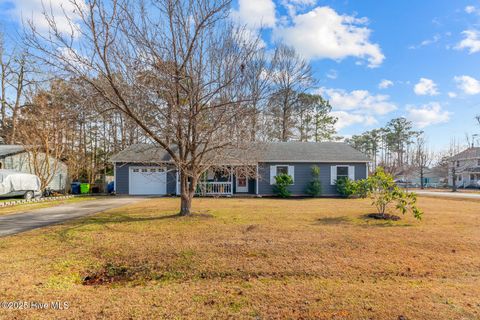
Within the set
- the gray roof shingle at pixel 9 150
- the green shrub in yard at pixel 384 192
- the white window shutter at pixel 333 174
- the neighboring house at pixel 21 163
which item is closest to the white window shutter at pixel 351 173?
the white window shutter at pixel 333 174

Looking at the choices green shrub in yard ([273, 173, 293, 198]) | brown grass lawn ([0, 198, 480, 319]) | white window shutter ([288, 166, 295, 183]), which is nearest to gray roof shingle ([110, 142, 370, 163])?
white window shutter ([288, 166, 295, 183])

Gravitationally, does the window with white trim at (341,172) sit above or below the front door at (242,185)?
above

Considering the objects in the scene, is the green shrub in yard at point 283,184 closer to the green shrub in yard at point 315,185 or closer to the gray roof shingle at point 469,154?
the green shrub in yard at point 315,185

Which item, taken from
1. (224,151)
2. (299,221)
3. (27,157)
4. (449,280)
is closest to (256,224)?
(299,221)

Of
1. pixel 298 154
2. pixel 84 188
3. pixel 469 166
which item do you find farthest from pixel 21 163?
pixel 469 166

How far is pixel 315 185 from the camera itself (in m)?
16.9

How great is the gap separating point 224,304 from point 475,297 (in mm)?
3247

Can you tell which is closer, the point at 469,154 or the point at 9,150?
the point at 9,150

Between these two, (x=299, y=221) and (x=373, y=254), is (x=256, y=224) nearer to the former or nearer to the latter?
(x=299, y=221)

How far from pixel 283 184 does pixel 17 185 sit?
14875mm

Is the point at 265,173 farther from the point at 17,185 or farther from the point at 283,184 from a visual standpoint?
the point at 17,185

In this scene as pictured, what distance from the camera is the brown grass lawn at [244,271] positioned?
3070 millimetres

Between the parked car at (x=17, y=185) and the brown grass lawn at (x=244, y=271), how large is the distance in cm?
929

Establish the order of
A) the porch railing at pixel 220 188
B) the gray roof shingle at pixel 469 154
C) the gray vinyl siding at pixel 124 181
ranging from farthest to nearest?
the gray roof shingle at pixel 469 154 → the gray vinyl siding at pixel 124 181 → the porch railing at pixel 220 188
